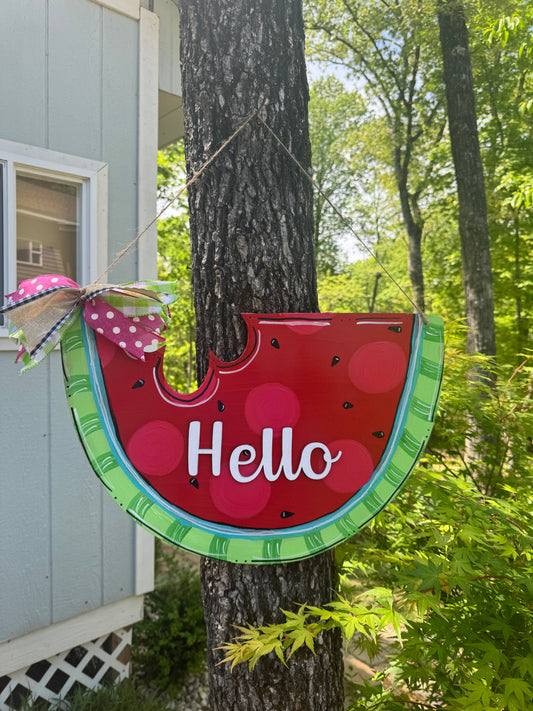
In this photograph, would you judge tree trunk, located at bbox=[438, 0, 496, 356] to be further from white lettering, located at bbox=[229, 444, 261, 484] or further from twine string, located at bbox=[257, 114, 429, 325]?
white lettering, located at bbox=[229, 444, 261, 484]

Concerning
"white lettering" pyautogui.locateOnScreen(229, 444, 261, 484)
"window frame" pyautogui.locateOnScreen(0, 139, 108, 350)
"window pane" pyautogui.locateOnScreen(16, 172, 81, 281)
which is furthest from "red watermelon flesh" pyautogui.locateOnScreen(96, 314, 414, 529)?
"window pane" pyautogui.locateOnScreen(16, 172, 81, 281)

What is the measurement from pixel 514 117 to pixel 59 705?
11927 millimetres

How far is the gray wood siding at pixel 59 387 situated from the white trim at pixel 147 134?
5 centimetres

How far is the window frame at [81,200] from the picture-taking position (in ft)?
9.01

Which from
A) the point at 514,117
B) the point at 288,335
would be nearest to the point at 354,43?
the point at 514,117

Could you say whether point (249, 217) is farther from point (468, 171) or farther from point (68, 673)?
point (468, 171)

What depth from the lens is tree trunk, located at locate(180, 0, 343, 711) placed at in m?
1.41

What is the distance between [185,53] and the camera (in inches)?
58.2

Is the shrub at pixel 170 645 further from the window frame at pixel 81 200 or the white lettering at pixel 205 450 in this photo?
the white lettering at pixel 205 450

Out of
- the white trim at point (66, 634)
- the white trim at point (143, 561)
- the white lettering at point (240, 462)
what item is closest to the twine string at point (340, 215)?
the white lettering at point (240, 462)

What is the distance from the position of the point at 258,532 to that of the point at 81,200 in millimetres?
Answer: 2645

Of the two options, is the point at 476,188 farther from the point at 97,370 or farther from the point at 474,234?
the point at 97,370

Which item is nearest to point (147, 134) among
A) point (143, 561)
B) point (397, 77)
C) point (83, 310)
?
point (83, 310)

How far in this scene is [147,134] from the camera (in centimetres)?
336
